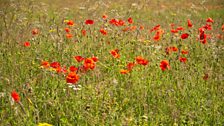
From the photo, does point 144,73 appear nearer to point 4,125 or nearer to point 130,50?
point 130,50

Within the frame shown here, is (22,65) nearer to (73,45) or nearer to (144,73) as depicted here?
(73,45)

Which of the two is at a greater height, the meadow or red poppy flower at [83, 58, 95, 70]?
red poppy flower at [83, 58, 95, 70]

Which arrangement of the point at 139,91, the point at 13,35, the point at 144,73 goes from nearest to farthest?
the point at 139,91, the point at 144,73, the point at 13,35

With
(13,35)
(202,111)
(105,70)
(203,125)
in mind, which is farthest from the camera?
(13,35)

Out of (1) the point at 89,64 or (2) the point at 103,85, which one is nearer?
(1) the point at 89,64

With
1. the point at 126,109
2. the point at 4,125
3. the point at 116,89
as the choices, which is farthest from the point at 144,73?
the point at 4,125

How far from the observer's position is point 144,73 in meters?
4.54

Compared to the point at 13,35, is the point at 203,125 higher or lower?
lower

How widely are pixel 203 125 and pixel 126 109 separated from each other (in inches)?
30.0

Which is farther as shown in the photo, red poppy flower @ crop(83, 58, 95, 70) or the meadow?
red poppy flower @ crop(83, 58, 95, 70)

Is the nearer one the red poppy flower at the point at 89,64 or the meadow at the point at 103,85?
the meadow at the point at 103,85

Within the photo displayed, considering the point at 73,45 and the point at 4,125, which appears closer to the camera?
the point at 4,125

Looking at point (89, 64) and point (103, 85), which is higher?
point (89, 64)

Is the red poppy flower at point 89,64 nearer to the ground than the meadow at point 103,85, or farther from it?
farther from it
